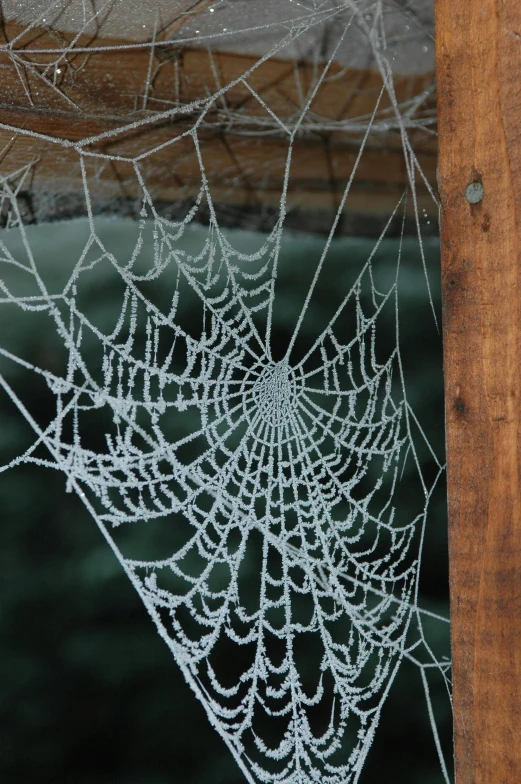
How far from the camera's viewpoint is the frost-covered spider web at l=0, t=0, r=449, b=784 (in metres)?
0.81

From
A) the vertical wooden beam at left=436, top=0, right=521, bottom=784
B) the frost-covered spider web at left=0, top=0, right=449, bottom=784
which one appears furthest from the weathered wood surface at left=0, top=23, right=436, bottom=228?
the vertical wooden beam at left=436, top=0, right=521, bottom=784

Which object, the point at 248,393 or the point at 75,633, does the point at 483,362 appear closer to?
the point at 248,393

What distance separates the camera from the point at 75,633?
0.88 metres

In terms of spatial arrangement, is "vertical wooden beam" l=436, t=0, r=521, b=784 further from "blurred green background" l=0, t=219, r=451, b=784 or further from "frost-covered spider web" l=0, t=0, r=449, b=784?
"blurred green background" l=0, t=219, r=451, b=784

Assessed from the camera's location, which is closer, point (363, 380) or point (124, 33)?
point (124, 33)

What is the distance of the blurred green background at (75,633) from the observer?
0.84m

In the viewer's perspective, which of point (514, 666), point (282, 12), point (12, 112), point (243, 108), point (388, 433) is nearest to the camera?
point (514, 666)

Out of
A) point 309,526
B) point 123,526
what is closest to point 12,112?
point 123,526

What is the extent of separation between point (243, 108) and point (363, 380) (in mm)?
377

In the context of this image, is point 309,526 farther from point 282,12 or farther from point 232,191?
point 282,12

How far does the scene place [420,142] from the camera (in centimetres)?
114

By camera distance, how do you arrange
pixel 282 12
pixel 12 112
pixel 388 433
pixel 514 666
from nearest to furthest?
pixel 514 666 → pixel 12 112 → pixel 282 12 → pixel 388 433

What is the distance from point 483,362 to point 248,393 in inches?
17.0

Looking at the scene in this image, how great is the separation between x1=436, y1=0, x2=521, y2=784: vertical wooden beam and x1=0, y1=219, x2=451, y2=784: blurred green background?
1.37 feet
